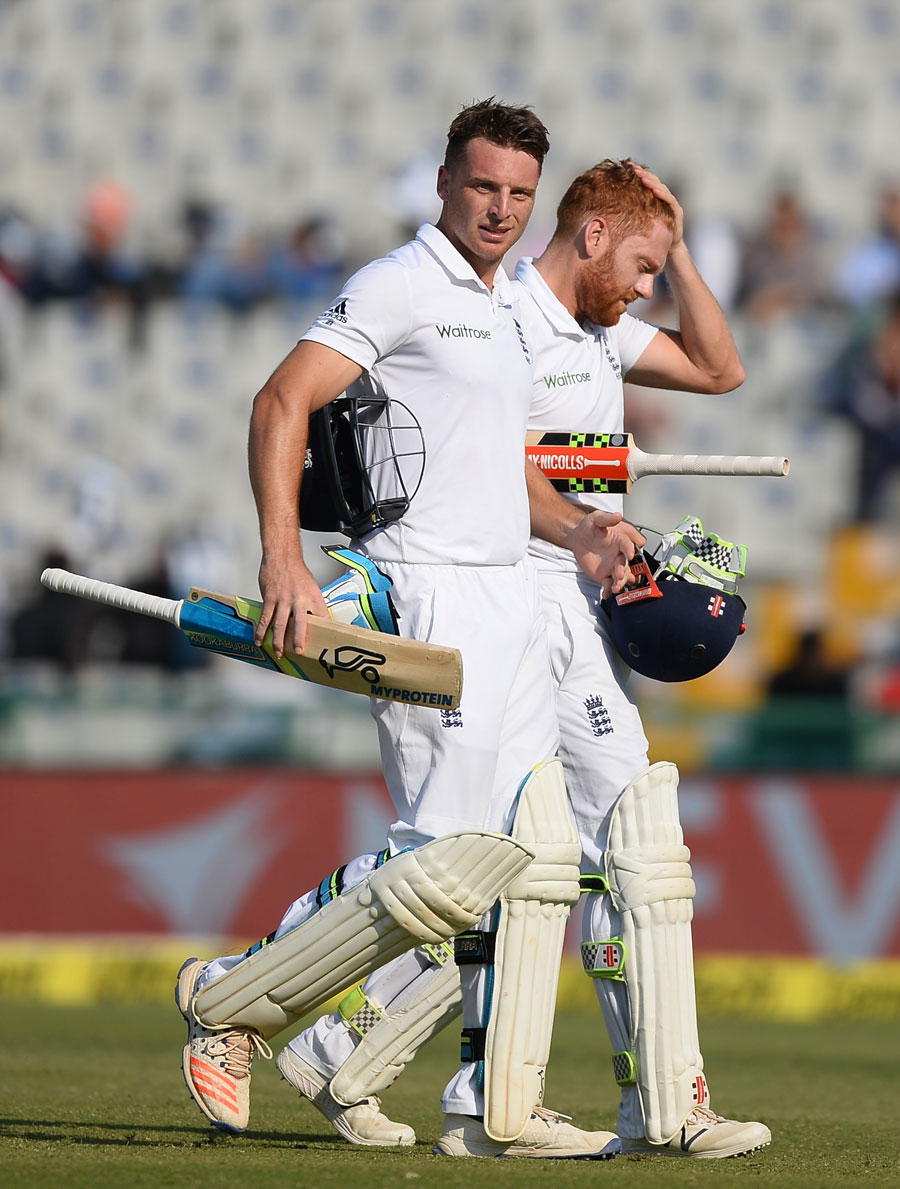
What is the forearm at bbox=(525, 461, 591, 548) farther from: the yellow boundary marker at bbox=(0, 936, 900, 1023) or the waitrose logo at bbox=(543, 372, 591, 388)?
the yellow boundary marker at bbox=(0, 936, 900, 1023)

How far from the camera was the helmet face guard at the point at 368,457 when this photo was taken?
3.70 meters

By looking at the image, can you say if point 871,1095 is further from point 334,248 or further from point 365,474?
point 334,248

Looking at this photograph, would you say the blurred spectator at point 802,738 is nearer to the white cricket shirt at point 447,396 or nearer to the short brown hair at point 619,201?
the short brown hair at point 619,201

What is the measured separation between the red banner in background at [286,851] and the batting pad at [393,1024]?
4469 mm

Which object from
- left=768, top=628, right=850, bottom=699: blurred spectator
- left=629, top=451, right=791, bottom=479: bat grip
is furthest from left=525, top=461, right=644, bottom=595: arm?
left=768, top=628, right=850, bottom=699: blurred spectator


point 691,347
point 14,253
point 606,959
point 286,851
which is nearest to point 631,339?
point 691,347

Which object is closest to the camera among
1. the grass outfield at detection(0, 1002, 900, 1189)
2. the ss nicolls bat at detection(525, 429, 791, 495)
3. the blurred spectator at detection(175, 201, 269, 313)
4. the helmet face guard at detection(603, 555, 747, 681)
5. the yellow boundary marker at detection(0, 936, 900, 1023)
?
the grass outfield at detection(0, 1002, 900, 1189)

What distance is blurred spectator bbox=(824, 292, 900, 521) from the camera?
34.1 feet

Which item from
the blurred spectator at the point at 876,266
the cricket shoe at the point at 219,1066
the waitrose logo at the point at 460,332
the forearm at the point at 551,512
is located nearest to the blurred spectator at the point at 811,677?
the blurred spectator at the point at 876,266

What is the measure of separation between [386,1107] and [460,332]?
2248 millimetres

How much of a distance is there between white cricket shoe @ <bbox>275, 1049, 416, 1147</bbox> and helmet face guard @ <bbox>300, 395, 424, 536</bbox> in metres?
1.30

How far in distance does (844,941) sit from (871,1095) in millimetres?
3314

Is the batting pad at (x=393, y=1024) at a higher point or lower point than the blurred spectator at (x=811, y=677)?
lower

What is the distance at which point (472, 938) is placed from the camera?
385 centimetres
